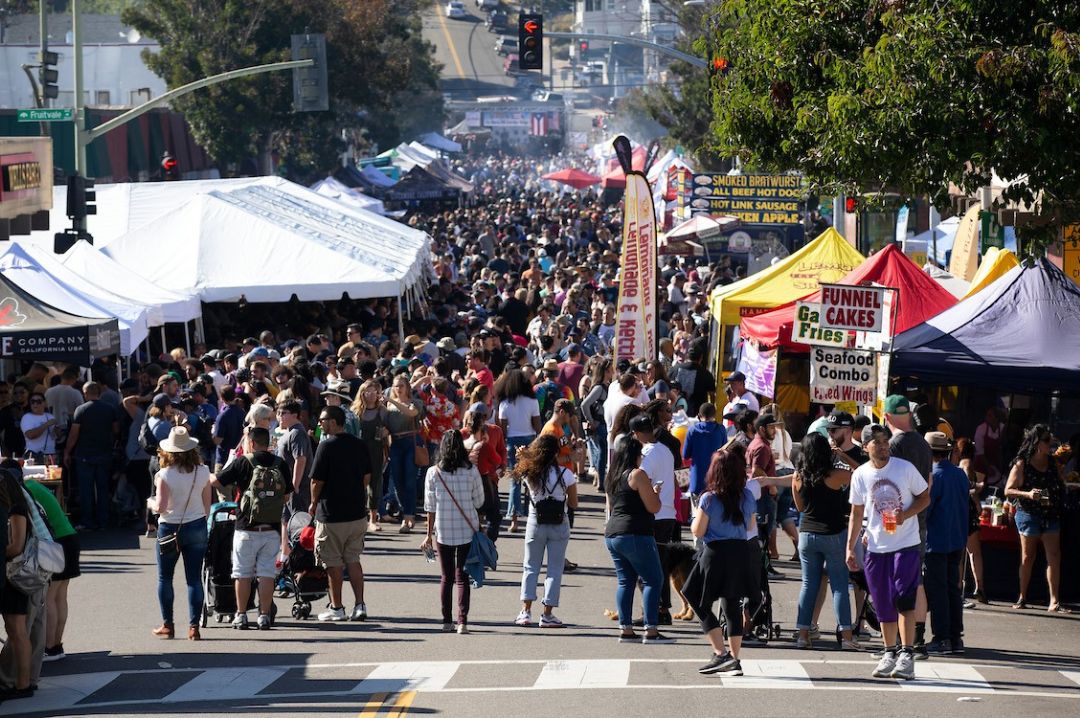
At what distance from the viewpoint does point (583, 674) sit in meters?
10.1

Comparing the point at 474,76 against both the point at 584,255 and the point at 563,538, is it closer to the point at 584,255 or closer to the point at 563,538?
the point at 584,255

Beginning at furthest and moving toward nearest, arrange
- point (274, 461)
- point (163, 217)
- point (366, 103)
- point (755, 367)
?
point (366, 103), point (163, 217), point (755, 367), point (274, 461)

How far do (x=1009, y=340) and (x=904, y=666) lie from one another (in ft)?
17.0

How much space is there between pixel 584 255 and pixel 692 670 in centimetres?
3176

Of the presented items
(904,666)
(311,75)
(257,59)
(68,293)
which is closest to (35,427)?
(68,293)

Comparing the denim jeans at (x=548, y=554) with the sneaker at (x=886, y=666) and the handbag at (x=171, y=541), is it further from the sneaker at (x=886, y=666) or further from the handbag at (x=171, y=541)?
the sneaker at (x=886, y=666)

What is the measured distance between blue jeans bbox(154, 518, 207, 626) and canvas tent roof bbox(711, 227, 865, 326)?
11025 mm

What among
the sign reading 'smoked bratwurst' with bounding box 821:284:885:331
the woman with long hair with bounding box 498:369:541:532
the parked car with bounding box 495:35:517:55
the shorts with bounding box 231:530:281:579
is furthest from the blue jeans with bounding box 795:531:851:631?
the parked car with bounding box 495:35:517:55

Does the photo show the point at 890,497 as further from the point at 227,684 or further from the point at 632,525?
the point at 227,684

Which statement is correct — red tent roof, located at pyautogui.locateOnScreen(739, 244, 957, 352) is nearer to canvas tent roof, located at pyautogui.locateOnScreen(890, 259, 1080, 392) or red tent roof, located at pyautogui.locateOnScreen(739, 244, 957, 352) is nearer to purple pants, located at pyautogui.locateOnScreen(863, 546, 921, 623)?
canvas tent roof, located at pyautogui.locateOnScreen(890, 259, 1080, 392)

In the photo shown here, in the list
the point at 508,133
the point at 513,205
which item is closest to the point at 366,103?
A: the point at 513,205

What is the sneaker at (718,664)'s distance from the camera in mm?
10047

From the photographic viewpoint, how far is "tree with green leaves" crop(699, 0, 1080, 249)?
11.8 metres

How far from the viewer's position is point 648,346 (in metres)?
21.1
